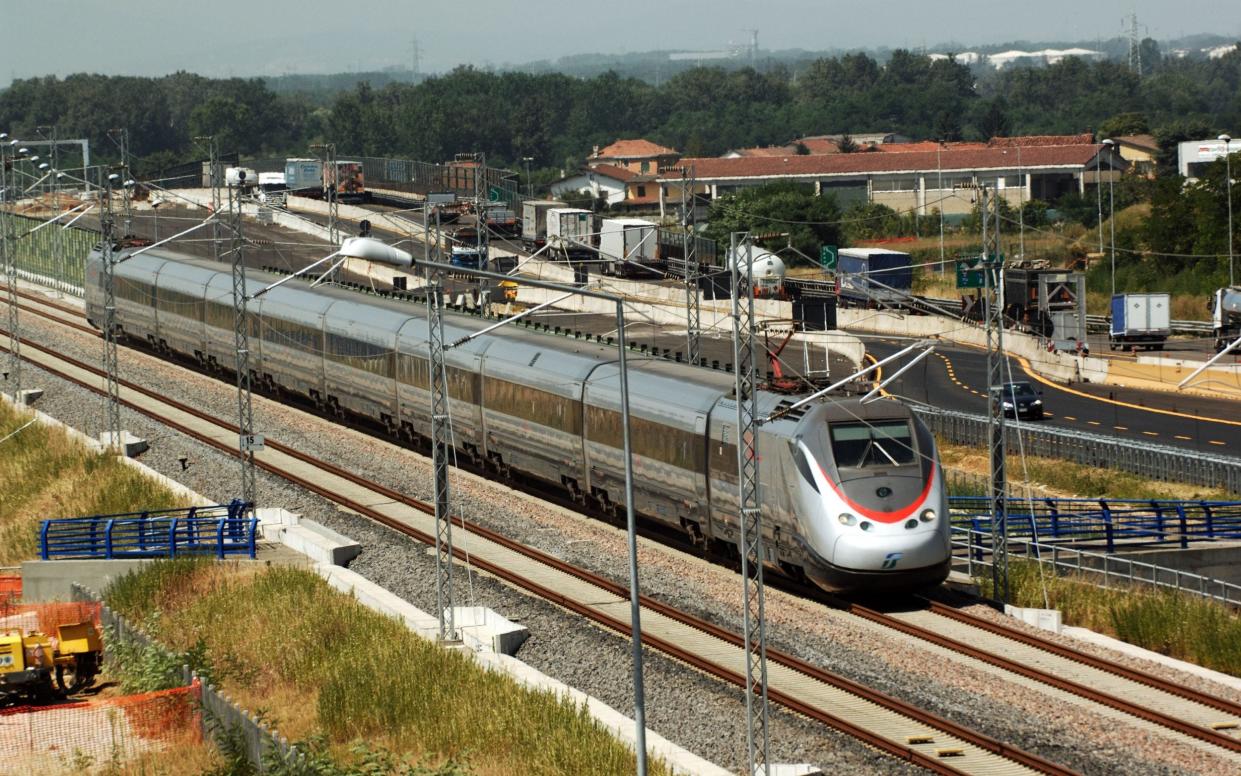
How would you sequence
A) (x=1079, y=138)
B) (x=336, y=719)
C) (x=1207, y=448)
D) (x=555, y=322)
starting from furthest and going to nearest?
1. (x=1079, y=138)
2. (x=555, y=322)
3. (x=1207, y=448)
4. (x=336, y=719)

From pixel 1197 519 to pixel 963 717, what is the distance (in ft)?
64.2

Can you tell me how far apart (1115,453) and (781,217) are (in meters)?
73.8

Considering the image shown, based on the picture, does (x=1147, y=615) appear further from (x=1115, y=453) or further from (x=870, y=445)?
(x=1115, y=453)

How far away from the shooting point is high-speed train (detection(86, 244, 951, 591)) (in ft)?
98.4

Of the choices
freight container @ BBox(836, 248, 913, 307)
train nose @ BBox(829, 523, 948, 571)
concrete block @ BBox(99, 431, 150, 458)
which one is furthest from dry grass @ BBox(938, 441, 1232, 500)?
freight container @ BBox(836, 248, 913, 307)

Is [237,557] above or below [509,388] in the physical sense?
below

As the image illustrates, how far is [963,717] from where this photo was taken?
993 inches

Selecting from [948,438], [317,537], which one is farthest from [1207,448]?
[317,537]

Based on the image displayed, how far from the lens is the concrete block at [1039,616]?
101 ft

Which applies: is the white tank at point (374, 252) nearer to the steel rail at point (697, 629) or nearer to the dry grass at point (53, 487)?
the steel rail at point (697, 629)

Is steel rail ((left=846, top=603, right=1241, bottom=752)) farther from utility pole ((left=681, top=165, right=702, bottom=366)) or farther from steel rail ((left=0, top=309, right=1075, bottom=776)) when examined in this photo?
utility pole ((left=681, top=165, right=702, bottom=366))

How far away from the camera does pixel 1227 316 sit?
254 ft

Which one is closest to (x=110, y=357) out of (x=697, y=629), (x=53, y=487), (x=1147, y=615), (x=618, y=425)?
(x=53, y=487)

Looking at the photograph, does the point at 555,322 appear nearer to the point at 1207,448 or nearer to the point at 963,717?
the point at 1207,448
